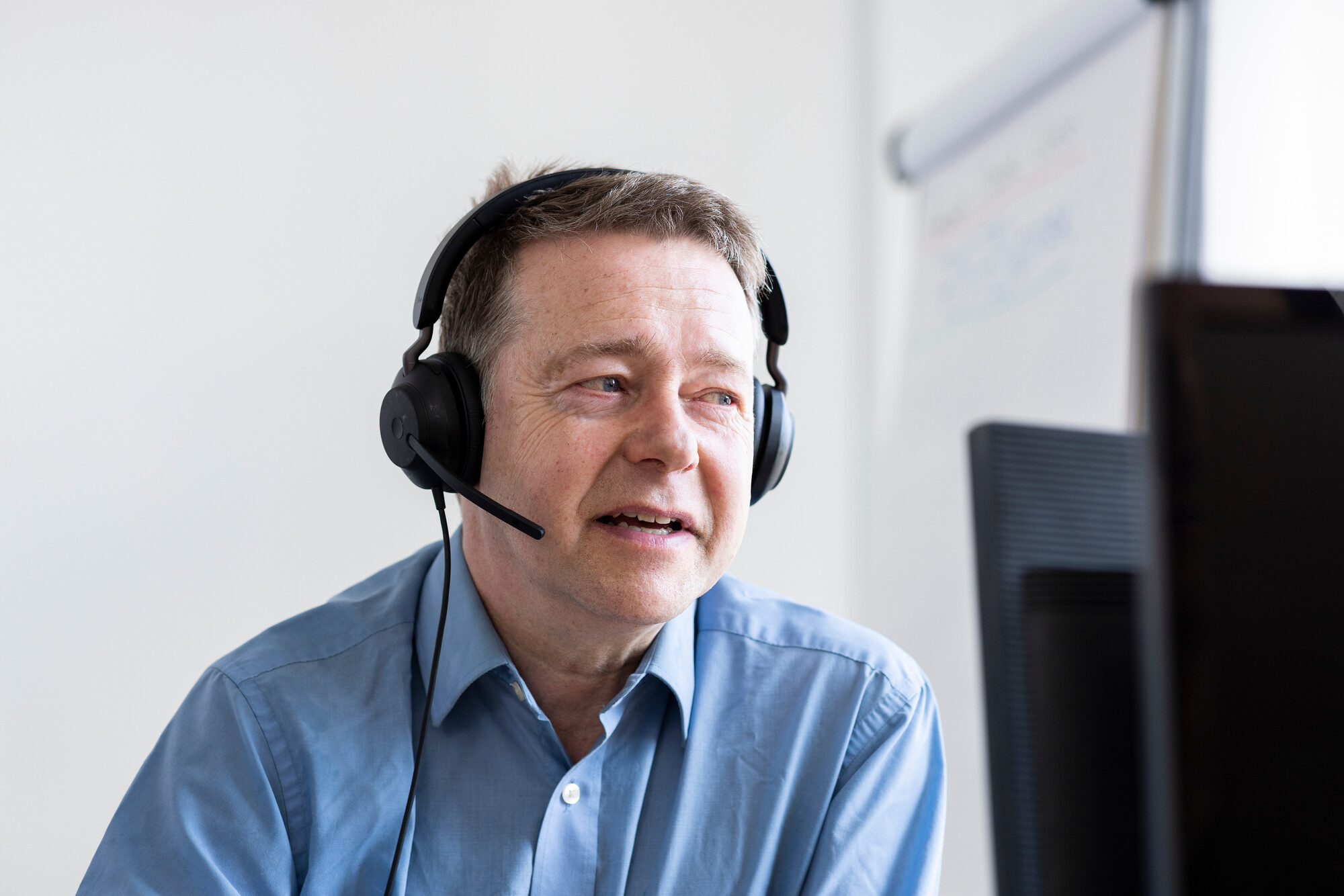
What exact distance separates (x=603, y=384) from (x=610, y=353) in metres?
0.04

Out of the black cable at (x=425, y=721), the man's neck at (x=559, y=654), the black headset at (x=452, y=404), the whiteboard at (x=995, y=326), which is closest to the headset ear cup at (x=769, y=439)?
the black headset at (x=452, y=404)

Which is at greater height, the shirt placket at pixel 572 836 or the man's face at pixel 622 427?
the man's face at pixel 622 427

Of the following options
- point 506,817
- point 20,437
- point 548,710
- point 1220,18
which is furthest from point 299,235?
point 1220,18

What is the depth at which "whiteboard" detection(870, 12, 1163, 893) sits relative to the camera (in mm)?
1665

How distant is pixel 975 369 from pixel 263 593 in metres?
1.38

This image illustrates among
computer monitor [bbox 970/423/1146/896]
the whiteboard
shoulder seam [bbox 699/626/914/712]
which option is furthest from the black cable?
the whiteboard

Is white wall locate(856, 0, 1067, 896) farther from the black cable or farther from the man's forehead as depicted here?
the black cable

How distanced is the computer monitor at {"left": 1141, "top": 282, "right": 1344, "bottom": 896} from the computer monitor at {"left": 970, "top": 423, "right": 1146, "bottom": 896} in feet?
0.24

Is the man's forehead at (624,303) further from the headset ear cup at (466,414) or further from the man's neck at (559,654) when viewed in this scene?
the man's neck at (559,654)

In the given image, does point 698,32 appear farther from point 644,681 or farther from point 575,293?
point 644,681

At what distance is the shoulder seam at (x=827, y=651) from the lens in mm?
1095

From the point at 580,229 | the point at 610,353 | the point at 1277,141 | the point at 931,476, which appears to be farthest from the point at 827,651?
the point at 1277,141

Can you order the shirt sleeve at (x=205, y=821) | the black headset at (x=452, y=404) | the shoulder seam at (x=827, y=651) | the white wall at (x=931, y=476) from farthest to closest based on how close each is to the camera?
1. the white wall at (x=931, y=476)
2. the shoulder seam at (x=827, y=651)
3. the black headset at (x=452, y=404)
4. the shirt sleeve at (x=205, y=821)

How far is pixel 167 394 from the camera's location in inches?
64.4
